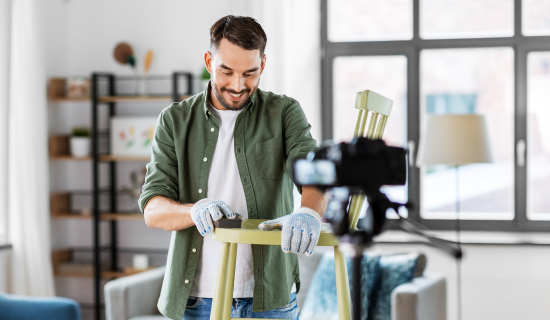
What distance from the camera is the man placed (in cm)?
145

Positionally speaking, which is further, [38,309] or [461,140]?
[461,140]

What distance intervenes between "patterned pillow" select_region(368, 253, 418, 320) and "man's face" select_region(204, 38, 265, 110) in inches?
75.7

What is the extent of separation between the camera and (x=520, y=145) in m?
3.92

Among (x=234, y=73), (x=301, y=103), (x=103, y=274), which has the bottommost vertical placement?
(x=103, y=274)

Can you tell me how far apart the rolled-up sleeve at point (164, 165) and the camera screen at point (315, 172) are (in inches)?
22.3

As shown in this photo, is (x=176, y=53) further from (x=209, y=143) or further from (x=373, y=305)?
(x=209, y=143)

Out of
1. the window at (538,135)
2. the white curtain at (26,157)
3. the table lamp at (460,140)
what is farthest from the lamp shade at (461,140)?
the white curtain at (26,157)

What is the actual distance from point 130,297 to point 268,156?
1.90 meters

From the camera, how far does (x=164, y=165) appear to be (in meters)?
1.49

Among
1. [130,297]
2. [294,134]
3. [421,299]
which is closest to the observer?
[294,134]

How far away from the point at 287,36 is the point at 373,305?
5.77 feet

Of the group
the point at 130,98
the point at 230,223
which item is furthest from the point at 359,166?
the point at 130,98

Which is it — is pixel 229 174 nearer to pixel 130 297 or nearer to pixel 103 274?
pixel 130 297

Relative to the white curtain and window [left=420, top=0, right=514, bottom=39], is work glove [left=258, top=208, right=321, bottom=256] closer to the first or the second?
the white curtain
